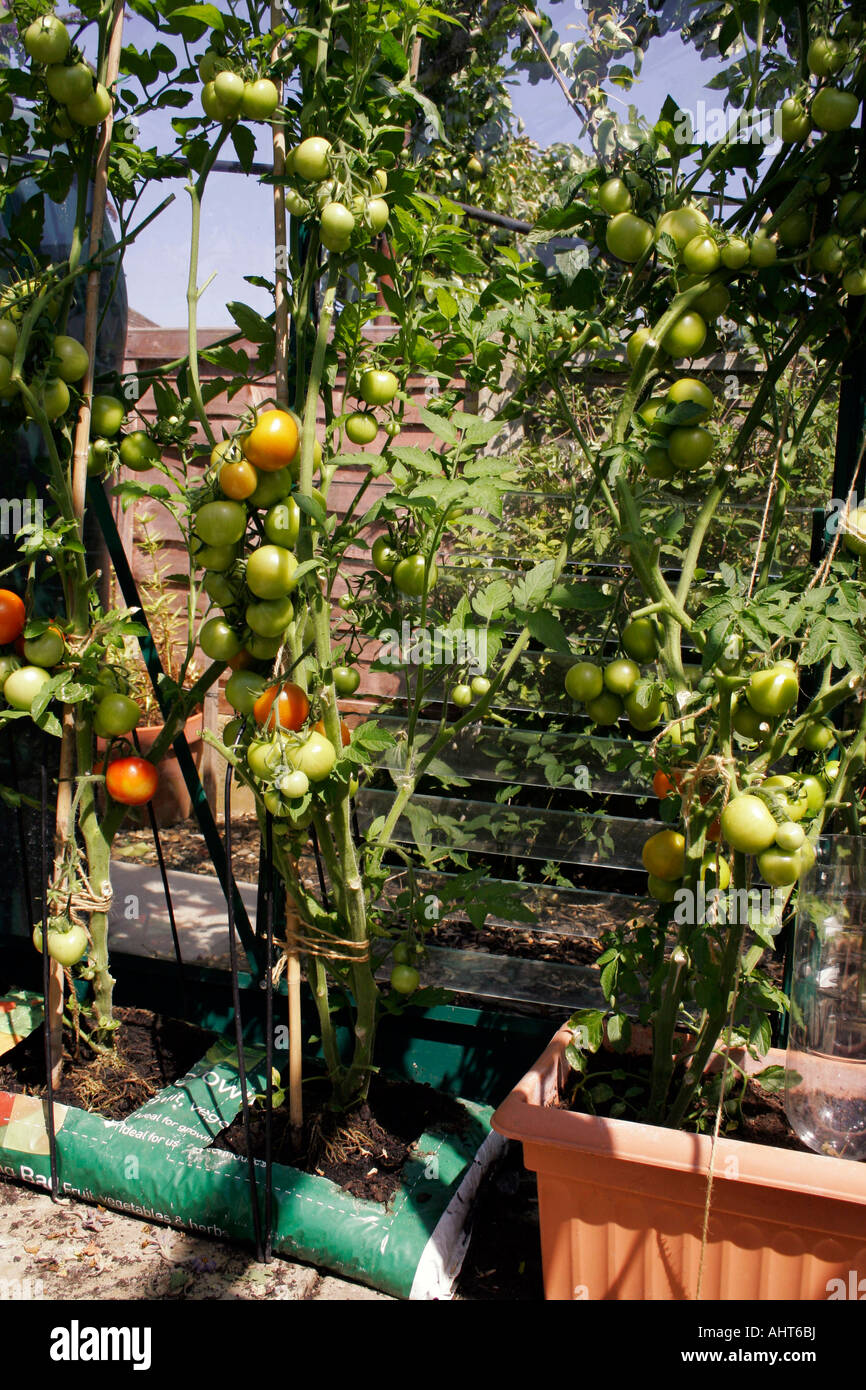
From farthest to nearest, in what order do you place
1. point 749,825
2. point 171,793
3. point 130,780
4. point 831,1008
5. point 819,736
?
point 171,793 < point 130,780 < point 831,1008 < point 819,736 < point 749,825

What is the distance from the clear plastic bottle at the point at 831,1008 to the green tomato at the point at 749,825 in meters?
0.30

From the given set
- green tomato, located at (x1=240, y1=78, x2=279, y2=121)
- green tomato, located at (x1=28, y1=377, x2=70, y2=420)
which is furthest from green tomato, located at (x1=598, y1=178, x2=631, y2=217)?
green tomato, located at (x1=28, y1=377, x2=70, y2=420)

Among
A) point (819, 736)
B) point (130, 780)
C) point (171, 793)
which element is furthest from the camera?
point (171, 793)

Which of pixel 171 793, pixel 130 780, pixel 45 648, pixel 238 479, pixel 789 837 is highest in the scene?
pixel 238 479

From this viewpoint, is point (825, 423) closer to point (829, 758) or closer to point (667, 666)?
point (829, 758)

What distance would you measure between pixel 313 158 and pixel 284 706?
720 mm

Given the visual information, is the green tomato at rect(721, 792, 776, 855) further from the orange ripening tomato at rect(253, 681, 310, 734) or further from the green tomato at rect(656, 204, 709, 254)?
the green tomato at rect(656, 204, 709, 254)

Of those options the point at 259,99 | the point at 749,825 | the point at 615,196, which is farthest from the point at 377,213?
the point at 749,825

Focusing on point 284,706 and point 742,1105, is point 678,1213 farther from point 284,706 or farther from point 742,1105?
point 284,706

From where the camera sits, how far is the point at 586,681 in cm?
134

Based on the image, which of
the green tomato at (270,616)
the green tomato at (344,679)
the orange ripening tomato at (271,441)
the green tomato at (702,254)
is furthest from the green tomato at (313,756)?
the green tomato at (702,254)

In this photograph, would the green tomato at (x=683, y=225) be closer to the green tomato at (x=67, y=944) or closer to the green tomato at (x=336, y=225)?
the green tomato at (x=336, y=225)

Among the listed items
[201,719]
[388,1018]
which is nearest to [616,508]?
[388,1018]

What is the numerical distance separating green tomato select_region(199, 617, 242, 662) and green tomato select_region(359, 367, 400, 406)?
0.41 m
